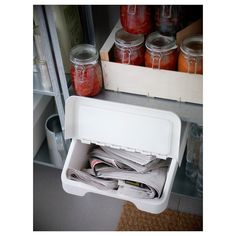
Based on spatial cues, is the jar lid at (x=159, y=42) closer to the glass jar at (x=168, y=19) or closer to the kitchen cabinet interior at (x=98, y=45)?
the glass jar at (x=168, y=19)

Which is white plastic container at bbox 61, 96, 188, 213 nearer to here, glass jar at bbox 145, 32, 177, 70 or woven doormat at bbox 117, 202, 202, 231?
glass jar at bbox 145, 32, 177, 70

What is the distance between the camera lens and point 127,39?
1.13m

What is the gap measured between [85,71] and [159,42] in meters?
0.22

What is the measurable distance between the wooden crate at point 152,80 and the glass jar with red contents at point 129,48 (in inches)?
0.9

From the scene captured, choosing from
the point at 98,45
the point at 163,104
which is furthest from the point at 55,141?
the point at 163,104

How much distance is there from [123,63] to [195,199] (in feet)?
2.17

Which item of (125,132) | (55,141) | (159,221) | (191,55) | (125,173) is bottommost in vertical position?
(159,221)

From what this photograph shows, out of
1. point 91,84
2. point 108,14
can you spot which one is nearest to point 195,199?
point 91,84

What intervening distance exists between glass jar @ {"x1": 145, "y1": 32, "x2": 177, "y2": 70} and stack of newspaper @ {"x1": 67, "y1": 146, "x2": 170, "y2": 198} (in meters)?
0.28

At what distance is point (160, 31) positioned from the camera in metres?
1.08

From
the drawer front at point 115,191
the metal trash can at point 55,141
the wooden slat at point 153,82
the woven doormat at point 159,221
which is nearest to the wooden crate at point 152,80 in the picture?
the wooden slat at point 153,82

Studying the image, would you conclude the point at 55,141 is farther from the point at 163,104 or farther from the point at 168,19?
the point at 168,19
